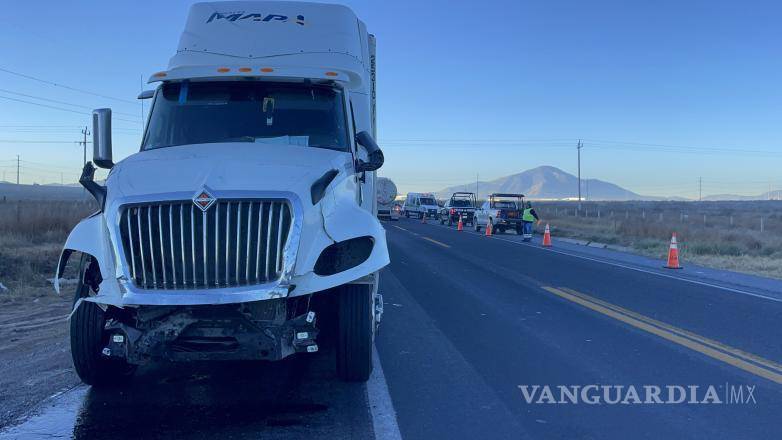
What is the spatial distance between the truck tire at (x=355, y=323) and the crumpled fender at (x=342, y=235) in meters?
0.43

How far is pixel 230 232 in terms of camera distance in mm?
5168

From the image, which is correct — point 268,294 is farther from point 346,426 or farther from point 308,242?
point 346,426

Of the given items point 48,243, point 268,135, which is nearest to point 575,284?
point 268,135

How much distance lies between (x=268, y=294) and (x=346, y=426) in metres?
1.20

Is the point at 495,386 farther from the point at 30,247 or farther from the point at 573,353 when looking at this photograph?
the point at 30,247

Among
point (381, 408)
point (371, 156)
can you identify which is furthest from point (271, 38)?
point (381, 408)

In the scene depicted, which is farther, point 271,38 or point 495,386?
point 271,38

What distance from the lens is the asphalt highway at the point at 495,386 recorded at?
5.28 metres

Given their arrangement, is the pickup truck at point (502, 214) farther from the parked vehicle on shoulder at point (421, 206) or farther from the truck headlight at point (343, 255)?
the truck headlight at point (343, 255)

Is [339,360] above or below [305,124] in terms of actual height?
below

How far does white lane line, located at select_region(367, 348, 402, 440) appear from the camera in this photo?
5143mm

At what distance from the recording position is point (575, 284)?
14.1 m

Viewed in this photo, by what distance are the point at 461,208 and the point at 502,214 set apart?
8.76 metres

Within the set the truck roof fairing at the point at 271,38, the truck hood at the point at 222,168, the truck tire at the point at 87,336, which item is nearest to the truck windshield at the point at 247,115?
the truck hood at the point at 222,168
